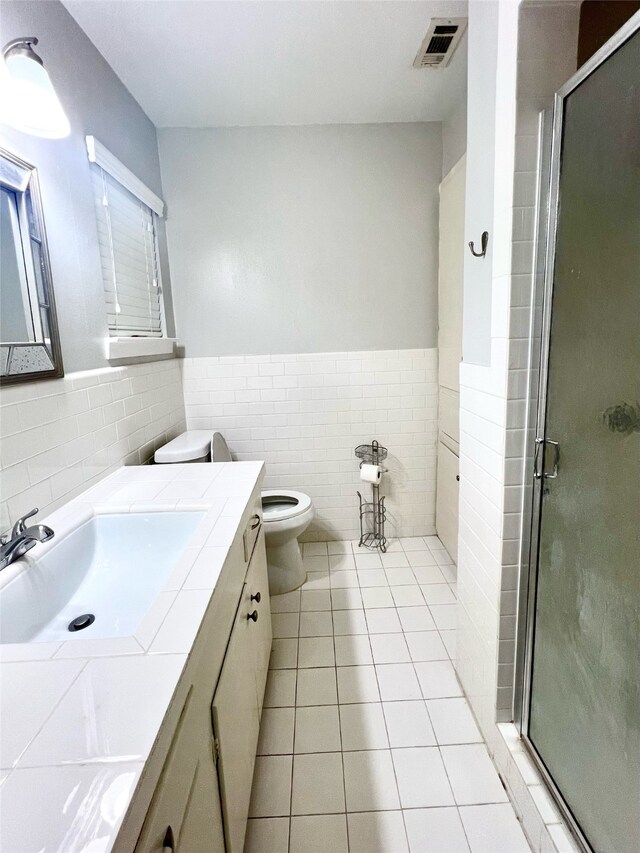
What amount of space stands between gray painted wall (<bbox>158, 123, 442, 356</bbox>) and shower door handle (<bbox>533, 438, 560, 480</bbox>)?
1.53 m

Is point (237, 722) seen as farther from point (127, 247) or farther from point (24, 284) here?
point (127, 247)

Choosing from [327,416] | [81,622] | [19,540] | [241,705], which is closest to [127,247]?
[327,416]

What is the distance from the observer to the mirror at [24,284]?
44.2 inches

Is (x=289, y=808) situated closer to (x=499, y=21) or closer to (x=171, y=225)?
(x=499, y=21)

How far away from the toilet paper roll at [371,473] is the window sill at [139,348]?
4.19 ft

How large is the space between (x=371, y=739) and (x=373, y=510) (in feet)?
4.61

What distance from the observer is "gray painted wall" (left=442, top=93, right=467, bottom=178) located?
2086mm

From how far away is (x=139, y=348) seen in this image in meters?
1.91

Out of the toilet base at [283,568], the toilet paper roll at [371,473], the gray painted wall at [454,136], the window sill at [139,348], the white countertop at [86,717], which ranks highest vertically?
the gray painted wall at [454,136]

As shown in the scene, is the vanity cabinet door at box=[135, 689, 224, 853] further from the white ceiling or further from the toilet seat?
the white ceiling

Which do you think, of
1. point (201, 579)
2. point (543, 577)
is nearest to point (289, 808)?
point (201, 579)

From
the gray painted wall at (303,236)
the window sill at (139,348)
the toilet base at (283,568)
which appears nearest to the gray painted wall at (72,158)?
the window sill at (139,348)

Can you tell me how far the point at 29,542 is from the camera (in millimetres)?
958

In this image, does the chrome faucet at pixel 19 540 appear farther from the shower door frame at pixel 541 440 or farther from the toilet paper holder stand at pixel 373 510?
the toilet paper holder stand at pixel 373 510
